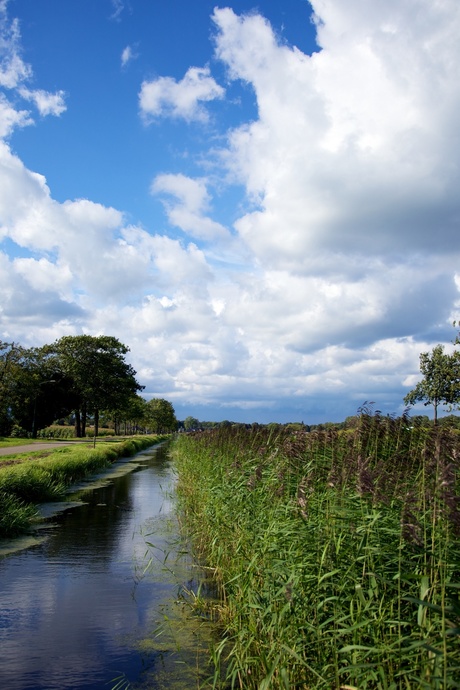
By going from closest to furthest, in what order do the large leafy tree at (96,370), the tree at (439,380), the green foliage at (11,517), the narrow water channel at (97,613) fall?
1. the narrow water channel at (97,613)
2. the green foliage at (11,517)
3. the tree at (439,380)
4. the large leafy tree at (96,370)

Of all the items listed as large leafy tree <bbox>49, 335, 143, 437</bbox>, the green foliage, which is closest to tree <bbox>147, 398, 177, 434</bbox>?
large leafy tree <bbox>49, 335, 143, 437</bbox>

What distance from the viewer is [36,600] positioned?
28.1 feet

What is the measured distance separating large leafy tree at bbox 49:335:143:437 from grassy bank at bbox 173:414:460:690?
54.3m

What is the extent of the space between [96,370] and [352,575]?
59.1m

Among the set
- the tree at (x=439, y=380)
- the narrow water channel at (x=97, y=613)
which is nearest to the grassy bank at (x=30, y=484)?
the narrow water channel at (x=97, y=613)

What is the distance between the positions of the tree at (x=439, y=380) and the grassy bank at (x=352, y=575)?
122 feet

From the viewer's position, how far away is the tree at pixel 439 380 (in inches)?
1728

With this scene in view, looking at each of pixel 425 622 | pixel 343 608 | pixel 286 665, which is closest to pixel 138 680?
pixel 286 665

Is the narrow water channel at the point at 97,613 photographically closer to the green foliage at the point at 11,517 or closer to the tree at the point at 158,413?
the green foliage at the point at 11,517

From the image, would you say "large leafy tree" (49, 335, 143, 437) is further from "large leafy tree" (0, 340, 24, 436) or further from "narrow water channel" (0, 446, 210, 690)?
"narrow water channel" (0, 446, 210, 690)

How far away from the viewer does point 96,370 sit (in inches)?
2419

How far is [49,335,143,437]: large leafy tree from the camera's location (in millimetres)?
60469

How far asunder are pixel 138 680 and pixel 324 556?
3006 mm

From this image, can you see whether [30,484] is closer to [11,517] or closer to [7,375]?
[11,517]
